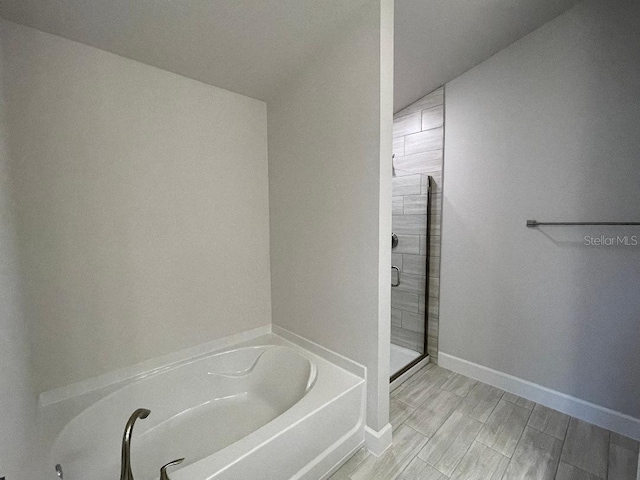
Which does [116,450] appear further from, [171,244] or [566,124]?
[566,124]

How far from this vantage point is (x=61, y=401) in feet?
4.42

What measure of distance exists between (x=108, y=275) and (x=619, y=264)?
295 centimetres

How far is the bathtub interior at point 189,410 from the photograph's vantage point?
4.16ft

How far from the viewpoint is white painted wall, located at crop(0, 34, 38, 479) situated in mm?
729

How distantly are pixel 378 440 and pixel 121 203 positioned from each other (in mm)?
1972

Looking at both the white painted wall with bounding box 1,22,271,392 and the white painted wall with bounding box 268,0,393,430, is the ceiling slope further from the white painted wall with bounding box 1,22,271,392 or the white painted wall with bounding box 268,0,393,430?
the white painted wall with bounding box 1,22,271,392

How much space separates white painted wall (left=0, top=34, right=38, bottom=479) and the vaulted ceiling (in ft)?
1.57

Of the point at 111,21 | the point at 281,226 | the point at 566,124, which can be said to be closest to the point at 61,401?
the point at 281,226

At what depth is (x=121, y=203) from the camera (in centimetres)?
150

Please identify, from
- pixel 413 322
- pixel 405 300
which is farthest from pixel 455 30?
pixel 413 322

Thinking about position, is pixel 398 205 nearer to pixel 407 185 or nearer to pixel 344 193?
pixel 407 185

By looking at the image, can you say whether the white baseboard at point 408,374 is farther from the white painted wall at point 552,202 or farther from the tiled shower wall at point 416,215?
the white painted wall at point 552,202

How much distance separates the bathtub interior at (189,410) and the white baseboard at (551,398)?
1415 mm

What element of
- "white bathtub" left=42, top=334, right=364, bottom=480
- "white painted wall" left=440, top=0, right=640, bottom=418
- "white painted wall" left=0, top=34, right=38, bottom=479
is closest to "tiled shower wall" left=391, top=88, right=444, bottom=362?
"white painted wall" left=440, top=0, right=640, bottom=418
